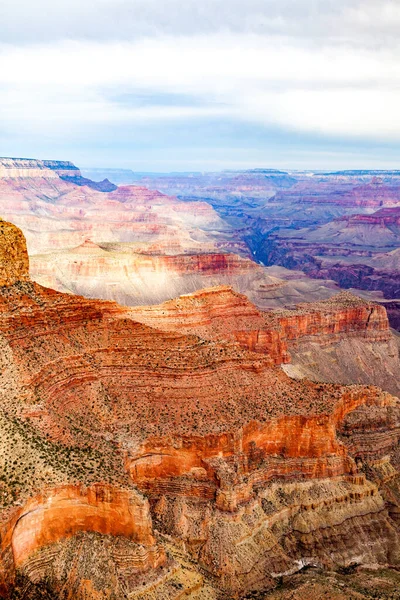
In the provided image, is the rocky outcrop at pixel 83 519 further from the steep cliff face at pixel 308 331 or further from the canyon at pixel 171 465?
the steep cliff face at pixel 308 331

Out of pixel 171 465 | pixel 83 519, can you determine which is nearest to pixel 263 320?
pixel 171 465

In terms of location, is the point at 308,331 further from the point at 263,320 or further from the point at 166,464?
the point at 166,464

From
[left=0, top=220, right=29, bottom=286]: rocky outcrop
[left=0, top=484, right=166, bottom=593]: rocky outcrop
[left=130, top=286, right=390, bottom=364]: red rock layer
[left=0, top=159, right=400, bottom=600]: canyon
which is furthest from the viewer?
[left=130, top=286, right=390, bottom=364]: red rock layer

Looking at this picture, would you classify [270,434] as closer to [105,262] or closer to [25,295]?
[25,295]

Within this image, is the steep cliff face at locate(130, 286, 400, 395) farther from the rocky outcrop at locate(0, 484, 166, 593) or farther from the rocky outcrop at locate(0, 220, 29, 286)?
the rocky outcrop at locate(0, 484, 166, 593)

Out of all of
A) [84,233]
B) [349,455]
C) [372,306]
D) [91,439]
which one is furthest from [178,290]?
[91,439]

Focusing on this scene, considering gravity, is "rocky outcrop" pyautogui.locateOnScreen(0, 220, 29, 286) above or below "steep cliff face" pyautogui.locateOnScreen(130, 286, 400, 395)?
above

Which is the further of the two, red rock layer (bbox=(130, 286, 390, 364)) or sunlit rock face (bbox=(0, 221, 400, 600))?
red rock layer (bbox=(130, 286, 390, 364))

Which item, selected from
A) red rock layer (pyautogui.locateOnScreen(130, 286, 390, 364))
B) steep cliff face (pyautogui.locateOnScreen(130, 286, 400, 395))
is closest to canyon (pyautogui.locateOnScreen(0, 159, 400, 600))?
red rock layer (pyautogui.locateOnScreen(130, 286, 390, 364))

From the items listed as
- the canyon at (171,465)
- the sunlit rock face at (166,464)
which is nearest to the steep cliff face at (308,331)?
the canyon at (171,465)
